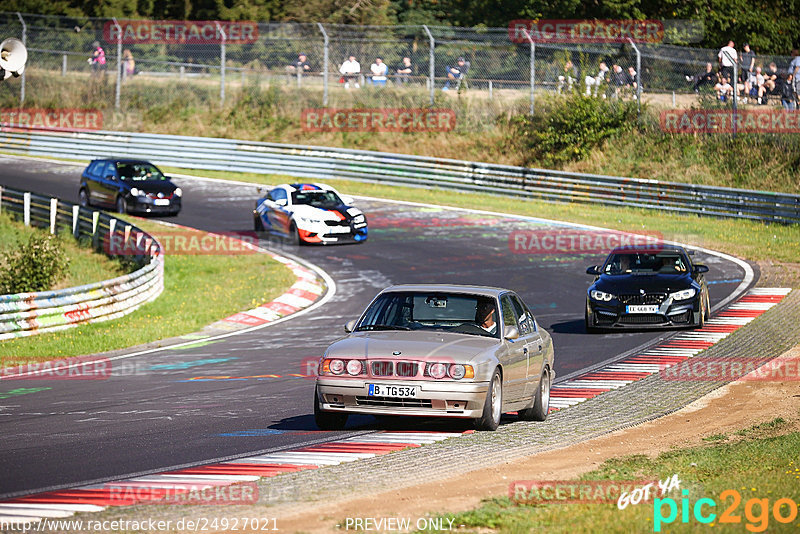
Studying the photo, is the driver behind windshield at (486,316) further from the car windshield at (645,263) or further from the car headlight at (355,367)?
the car windshield at (645,263)

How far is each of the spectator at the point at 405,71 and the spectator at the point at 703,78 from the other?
10137 millimetres

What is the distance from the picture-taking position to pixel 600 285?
18797mm

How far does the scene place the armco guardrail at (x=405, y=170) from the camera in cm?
3197

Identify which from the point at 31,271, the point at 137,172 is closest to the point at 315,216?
the point at 137,172

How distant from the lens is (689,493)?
770cm

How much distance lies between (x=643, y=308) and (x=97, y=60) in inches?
1289

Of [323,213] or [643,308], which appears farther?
[323,213]

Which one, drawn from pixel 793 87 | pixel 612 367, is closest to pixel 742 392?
pixel 612 367

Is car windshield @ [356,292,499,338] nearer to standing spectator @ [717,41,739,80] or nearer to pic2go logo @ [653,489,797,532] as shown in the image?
pic2go logo @ [653,489,797,532]

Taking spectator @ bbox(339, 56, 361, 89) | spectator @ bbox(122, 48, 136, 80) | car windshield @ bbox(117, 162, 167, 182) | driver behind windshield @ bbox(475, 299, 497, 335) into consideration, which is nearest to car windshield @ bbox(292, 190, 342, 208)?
car windshield @ bbox(117, 162, 167, 182)

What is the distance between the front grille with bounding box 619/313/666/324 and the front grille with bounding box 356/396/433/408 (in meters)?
8.93

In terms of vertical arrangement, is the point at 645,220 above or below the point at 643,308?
below

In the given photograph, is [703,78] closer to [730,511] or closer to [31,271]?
[31,271]

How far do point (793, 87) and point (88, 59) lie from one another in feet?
90.3
